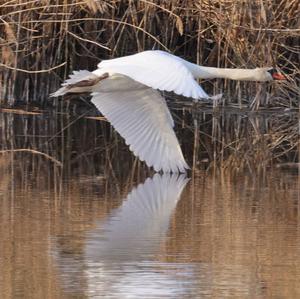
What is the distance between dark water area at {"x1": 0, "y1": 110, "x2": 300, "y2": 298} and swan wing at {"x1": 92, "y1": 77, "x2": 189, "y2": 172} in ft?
0.56

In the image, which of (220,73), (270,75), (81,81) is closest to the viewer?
(81,81)

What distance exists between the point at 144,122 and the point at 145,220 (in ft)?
7.50

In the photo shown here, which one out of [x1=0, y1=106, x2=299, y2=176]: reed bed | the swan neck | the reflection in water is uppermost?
the swan neck

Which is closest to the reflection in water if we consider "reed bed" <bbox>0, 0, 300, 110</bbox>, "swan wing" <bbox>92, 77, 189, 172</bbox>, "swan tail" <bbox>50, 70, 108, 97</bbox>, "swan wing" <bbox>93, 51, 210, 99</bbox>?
"swan wing" <bbox>93, 51, 210, 99</bbox>

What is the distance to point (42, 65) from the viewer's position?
12.3 m

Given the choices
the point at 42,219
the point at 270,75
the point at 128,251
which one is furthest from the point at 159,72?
the point at 270,75

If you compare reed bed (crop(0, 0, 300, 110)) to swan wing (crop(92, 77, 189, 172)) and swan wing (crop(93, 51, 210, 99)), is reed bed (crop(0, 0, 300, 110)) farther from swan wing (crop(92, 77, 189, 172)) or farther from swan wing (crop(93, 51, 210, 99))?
swan wing (crop(93, 51, 210, 99))

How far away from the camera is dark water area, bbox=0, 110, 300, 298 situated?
5.16 m

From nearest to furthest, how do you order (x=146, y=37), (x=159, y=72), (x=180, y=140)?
1. (x=159, y=72)
2. (x=180, y=140)
3. (x=146, y=37)

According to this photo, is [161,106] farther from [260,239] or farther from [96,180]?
[260,239]

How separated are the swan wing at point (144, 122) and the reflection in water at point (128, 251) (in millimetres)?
1009

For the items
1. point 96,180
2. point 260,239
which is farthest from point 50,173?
point 260,239

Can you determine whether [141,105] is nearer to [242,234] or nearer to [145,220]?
[145,220]

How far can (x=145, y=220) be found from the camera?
264 inches
